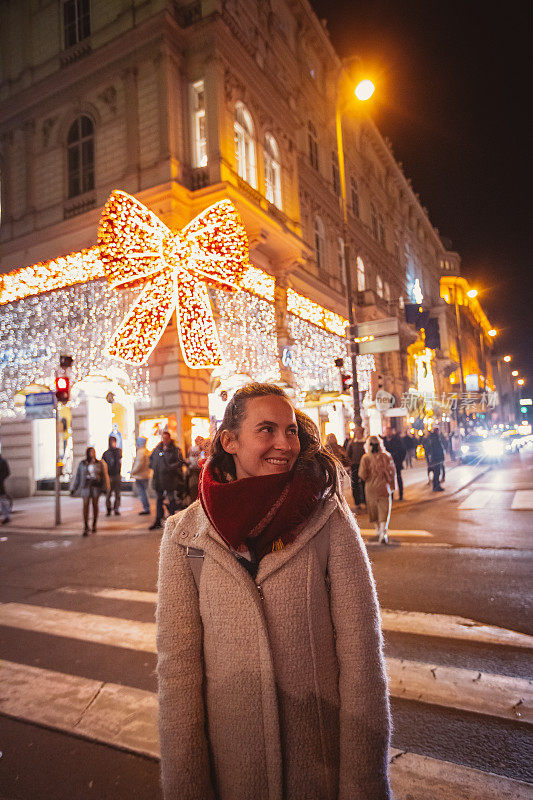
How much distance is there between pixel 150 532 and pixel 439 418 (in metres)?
37.6

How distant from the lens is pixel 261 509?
5.01ft

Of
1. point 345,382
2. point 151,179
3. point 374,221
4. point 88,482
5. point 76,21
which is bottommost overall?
point 88,482

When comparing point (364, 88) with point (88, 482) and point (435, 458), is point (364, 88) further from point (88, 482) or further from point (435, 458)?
point (88, 482)

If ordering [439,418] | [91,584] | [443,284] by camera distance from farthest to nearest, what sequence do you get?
[443,284], [439,418], [91,584]

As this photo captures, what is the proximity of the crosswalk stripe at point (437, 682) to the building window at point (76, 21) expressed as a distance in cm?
2060

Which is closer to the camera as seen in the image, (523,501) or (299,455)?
(299,455)

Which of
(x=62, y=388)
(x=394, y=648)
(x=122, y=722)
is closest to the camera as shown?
(x=122, y=722)

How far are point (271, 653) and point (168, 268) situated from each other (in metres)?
12.8

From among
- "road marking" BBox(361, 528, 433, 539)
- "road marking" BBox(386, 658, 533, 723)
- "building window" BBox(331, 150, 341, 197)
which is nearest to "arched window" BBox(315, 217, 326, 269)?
"building window" BBox(331, 150, 341, 197)

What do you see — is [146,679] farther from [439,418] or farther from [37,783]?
[439,418]

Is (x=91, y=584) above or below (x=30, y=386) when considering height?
below

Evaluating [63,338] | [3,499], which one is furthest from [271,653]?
[63,338]

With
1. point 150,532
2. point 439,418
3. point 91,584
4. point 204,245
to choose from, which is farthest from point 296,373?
point 439,418

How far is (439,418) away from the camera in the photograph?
4281 centimetres
